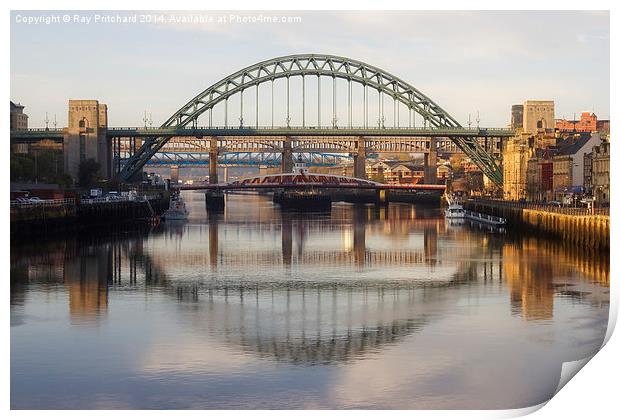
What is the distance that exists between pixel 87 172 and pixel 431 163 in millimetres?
47299

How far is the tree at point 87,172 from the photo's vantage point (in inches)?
4038

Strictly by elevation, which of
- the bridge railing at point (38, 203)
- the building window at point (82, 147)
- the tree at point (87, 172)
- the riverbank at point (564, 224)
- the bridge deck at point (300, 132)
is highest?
the bridge deck at point (300, 132)

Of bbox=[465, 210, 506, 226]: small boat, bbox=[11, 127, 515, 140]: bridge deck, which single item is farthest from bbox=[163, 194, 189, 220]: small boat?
bbox=[465, 210, 506, 226]: small boat

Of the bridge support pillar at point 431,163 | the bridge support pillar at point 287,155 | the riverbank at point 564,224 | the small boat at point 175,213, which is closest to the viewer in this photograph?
the riverbank at point 564,224

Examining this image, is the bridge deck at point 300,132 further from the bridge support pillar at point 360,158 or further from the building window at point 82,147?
the bridge support pillar at point 360,158

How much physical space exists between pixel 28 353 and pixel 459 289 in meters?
17.1

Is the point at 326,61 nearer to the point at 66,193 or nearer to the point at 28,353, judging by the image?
the point at 66,193

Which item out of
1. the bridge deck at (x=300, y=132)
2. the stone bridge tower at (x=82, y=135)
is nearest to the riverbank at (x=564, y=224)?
the bridge deck at (x=300, y=132)

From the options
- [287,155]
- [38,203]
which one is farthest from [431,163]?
[38,203]

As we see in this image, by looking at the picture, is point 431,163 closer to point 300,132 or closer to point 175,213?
point 300,132

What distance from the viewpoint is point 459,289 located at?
3978cm

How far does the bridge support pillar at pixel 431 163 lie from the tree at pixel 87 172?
4315 cm

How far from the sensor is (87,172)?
104 m

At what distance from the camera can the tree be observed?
103m
